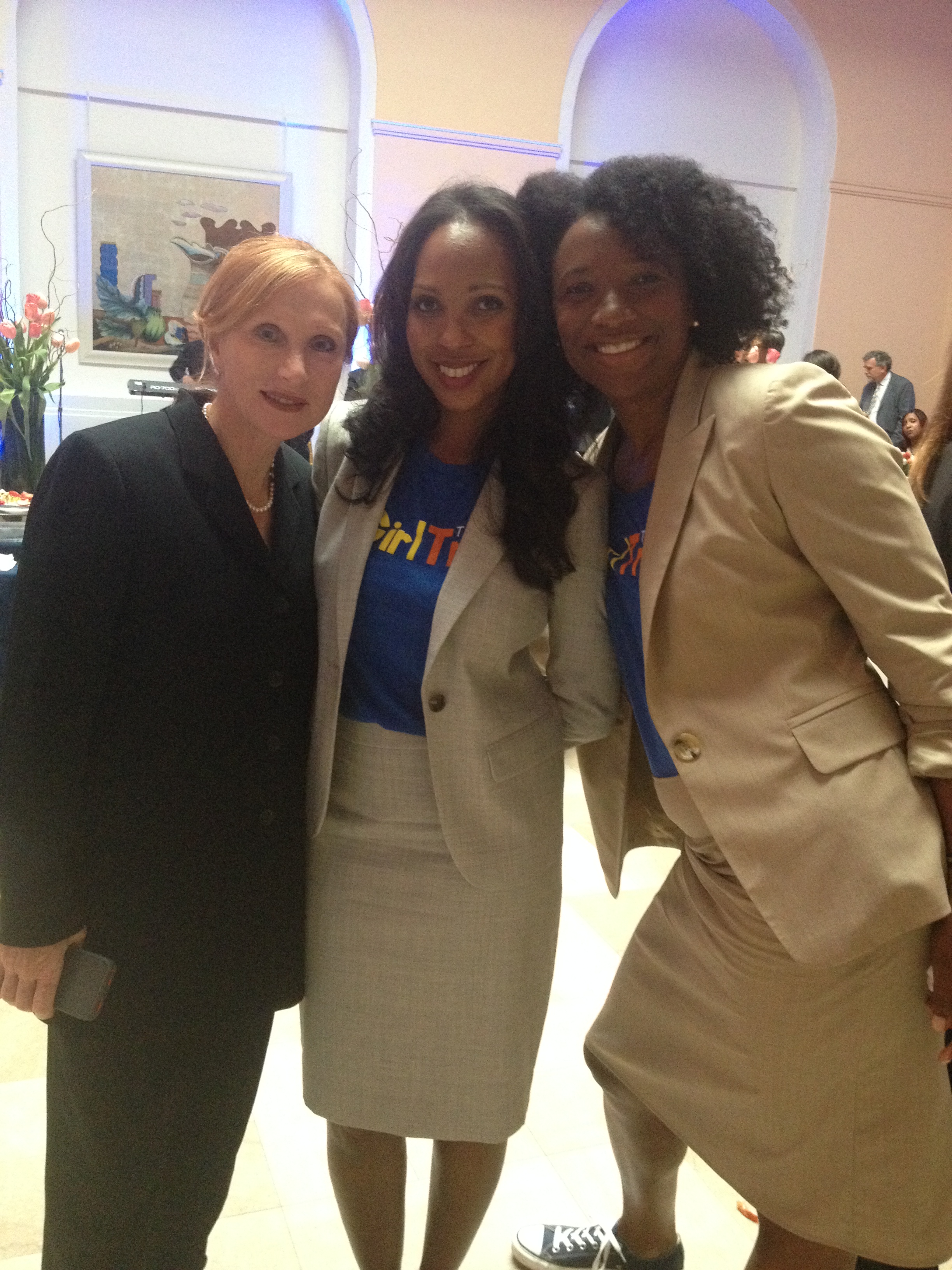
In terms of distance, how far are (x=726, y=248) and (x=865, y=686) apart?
0.65m

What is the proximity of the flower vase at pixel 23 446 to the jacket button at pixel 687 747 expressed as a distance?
130 inches

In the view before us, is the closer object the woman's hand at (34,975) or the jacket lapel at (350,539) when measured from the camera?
the woman's hand at (34,975)

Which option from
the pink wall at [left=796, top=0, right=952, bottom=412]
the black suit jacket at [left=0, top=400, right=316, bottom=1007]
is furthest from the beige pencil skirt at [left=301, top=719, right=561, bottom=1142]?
the pink wall at [left=796, top=0, right=952, bottom=412]

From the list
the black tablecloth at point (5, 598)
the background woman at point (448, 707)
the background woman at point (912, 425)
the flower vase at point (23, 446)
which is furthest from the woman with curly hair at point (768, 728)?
the background woman at point (912, 425)

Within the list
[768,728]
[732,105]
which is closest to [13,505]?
[768,728]

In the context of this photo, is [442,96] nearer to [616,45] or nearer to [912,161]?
[616,45]

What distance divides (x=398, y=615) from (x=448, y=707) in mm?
157

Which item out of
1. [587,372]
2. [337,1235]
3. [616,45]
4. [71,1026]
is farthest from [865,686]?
[616,45]

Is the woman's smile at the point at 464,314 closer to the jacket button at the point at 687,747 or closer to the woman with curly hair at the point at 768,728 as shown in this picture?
the woman with curly hair at the point at 768,728

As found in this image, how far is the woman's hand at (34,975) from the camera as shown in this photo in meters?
1.34

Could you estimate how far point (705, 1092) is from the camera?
1562 mm

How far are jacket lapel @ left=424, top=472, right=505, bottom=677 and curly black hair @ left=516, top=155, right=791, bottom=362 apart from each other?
0.39 metres

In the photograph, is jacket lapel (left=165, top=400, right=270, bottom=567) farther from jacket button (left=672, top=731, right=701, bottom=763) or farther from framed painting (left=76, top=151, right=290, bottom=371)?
framed painting (left=76, top=151, right=290, bottom=371)

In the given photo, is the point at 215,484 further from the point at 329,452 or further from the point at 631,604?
the point at 631,604
